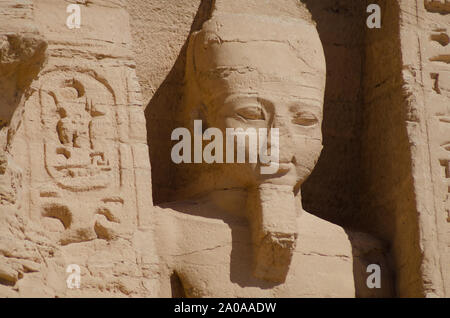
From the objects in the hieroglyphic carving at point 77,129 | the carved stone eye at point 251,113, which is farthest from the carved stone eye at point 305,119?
the hieroglyphic carving at point 77,129

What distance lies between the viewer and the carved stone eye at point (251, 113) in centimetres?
661

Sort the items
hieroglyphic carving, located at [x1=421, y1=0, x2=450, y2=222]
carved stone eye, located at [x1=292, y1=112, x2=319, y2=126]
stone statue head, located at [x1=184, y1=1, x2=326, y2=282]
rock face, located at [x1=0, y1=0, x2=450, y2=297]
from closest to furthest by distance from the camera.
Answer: rock face, located at [x1=0, y1=0, x2=450, y2=297] → stone statue head, located at [x1=184, y1=1, x2=326, y2=282] → carved stone eye, located at [x1=292, y1=112, x2=319, y2=126] → hieroglyphic carving, located at [x1=421, y1=0, x2=450, y2=222]

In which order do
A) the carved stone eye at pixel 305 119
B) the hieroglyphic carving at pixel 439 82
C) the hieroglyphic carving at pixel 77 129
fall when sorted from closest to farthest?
the hieroglyphic carving at pixel 77 129
the carved stone eye at pixel 305 119
the hieroglyphic carving at pixel 439 82

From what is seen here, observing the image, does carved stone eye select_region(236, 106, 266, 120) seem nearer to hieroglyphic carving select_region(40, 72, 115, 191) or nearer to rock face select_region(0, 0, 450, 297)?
rock face select_region(0, 0, 450, 297)

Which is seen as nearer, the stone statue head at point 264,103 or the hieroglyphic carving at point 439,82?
the stone statue head at point 264,103

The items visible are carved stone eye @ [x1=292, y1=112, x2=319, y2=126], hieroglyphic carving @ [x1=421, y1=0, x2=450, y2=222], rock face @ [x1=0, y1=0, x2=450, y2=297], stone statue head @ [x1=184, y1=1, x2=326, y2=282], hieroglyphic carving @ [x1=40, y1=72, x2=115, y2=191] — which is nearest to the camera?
rock face @ [x1=0, y1=0, x2=450, y2=297]

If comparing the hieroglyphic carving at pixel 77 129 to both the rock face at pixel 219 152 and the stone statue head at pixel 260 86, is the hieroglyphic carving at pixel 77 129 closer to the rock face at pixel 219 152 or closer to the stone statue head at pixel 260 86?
the rock face at pixel 219 152

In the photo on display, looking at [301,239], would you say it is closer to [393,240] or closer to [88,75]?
[393,240]

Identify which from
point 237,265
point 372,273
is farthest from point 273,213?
point 372,273

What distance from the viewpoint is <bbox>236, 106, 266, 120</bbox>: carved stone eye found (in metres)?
6.61

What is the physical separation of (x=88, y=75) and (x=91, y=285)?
3.88 ft

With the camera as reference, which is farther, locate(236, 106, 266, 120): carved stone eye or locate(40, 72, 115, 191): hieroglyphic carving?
locate(236, 106, 266, 120): carved stone eye

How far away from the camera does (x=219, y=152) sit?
6680mm

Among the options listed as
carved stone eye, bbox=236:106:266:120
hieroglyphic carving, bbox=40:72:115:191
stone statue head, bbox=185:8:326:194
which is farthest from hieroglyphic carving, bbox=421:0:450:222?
hieroglyphic carving, bbox=40:72:115:191
